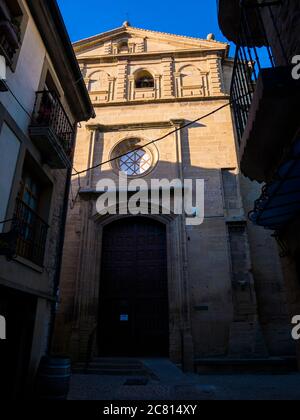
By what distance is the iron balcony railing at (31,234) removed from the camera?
5.54 meters

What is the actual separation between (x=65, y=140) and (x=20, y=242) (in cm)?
263

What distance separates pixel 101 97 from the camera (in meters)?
14.3

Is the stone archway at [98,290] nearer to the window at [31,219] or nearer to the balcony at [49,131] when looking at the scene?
the window at [31,219]

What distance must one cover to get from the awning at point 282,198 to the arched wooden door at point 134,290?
258 inches

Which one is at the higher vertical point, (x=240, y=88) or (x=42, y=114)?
(x=42, y=114)

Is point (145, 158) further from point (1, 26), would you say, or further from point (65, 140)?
point (1, 26)

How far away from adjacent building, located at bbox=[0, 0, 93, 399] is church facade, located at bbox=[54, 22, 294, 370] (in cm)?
244

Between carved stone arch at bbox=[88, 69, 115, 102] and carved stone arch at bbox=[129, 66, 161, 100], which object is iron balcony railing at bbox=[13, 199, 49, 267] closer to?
carved stone arch at bbox=[88, 69, 115, 102]

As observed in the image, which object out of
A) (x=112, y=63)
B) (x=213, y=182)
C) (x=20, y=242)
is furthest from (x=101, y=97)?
(x=20, y=242)

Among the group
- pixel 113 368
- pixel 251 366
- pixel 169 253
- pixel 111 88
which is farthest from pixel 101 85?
pixel 251 366

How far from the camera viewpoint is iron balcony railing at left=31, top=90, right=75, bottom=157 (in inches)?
233

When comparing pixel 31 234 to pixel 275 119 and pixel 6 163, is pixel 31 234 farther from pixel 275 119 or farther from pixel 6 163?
pixel 275 119

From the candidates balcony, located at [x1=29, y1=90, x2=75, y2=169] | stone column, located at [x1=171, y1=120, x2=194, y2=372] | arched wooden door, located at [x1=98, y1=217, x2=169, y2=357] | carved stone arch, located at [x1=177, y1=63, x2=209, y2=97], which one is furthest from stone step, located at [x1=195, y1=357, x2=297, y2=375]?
carved stone arch, located at [x1=177, y1=63, x2=209, y2=97]

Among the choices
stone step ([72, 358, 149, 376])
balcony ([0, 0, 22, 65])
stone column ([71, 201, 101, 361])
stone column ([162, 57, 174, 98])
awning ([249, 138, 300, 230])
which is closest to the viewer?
awning ([249, 138, 300, 230])
